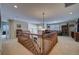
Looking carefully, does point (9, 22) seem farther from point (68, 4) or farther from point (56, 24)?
point (68, 4)

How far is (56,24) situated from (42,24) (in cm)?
30

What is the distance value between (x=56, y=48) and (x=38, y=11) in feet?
2.68

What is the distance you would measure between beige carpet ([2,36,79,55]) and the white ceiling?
0.50 meters

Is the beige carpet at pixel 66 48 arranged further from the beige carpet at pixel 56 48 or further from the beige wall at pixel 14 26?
the beige wall at pixel 14 26

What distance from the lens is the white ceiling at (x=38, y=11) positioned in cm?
182

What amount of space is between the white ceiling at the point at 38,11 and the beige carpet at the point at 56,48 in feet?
1.63

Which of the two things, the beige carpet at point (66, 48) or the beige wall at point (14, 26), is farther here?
the beige wall at point (14, 26)

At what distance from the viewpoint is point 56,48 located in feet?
5.91

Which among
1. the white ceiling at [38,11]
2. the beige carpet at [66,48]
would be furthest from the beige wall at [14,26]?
the beige carpet at [66,48]

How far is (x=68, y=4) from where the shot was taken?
1807 millimetres

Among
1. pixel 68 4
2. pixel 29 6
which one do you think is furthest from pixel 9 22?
pixel 68 4

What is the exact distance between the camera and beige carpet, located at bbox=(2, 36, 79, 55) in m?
1.79

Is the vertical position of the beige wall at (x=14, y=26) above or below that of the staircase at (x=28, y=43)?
above

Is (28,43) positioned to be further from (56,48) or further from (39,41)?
(56,48)
